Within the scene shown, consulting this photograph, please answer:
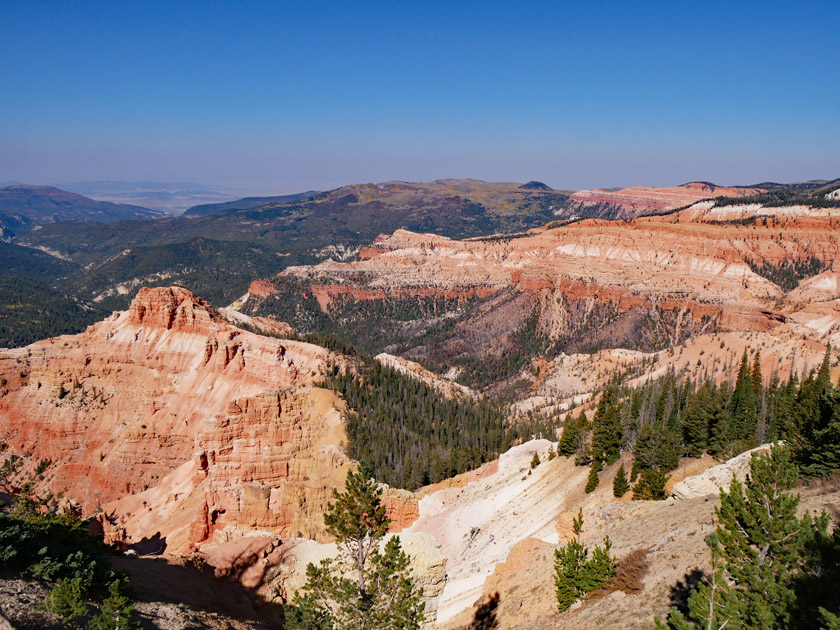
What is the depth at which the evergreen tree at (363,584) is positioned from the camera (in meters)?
21.0

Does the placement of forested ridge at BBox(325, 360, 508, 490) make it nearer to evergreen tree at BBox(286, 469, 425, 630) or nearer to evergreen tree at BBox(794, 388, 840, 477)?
evergreen tree at BBox(286, 469, 425, 630)

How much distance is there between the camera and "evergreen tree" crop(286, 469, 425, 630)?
21.0m

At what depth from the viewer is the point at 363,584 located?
22.2 metres

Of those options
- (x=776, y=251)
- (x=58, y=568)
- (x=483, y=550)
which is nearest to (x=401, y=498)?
(x=483, y=550)

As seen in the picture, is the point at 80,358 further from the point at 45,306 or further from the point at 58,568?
the point at 45,306

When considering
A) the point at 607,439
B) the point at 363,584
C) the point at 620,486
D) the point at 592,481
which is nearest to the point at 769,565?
the point at 363,584

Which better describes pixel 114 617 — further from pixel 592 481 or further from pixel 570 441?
pixel 570 441

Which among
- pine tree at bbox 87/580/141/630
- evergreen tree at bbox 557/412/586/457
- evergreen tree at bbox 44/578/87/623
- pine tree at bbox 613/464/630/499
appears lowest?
evergreen tree at bbox 557/412/586/457

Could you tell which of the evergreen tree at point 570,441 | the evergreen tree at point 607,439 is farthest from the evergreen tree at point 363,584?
the evergreen tree at point 570,441

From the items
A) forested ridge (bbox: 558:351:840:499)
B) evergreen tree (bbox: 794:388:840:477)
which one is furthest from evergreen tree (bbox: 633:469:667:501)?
evergreen tree (bbox: 794:388:840:477)

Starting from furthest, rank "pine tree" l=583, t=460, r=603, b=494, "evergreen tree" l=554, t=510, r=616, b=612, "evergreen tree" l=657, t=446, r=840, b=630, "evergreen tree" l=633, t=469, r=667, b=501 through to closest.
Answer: "pine tree" l=583, t=460, r=603, b=494 → "evergreen tree" l=633, t=469, r=667, b=501 → "evergreen tree" l=554, t=510, r=616, b=612 → "evergreen tree" l=657, t=446, r=840, b=630

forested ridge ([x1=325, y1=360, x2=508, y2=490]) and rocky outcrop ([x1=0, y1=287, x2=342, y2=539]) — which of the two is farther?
forested ridge ([x1=325, y1=360, x2=508, y2=490])

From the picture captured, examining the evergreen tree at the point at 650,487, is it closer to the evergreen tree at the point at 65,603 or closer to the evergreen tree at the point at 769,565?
the evergreen tree at the point at 769,565

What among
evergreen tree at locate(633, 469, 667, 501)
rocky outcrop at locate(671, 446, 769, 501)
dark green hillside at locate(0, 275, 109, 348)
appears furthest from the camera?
dark green hillside at locate(0, 275, 109, 348)
